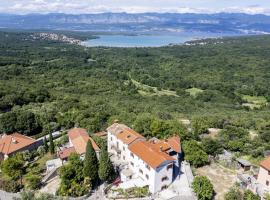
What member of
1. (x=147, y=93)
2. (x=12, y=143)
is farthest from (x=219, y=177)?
(x=147, y=93)

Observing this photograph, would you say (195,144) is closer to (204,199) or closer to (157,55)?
(204,199)

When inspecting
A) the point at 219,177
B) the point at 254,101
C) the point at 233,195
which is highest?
the point at 233,195

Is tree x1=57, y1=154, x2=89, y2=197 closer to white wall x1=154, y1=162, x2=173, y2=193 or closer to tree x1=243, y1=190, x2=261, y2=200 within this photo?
white wall x1=154, y1=162, x2=173, y2=193

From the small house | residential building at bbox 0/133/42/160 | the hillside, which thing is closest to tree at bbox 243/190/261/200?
the small house

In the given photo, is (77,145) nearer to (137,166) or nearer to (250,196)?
(137,166)

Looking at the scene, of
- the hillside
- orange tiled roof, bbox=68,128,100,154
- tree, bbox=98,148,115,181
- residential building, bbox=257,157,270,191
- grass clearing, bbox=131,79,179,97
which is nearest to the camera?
tree, bbox=98,148,115,181

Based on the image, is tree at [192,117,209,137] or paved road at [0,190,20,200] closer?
paved road at [0,190,20,200]
